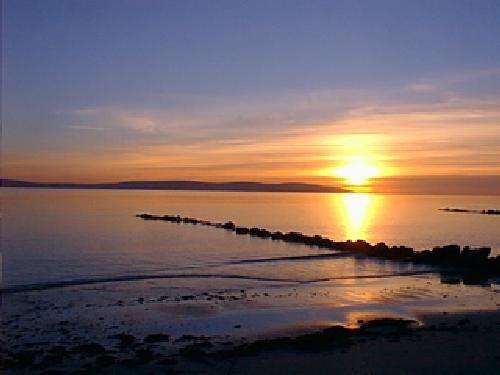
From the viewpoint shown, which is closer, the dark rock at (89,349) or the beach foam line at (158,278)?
the dark rock at (89,349)

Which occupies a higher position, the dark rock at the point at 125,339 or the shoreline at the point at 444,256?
the shoreline at the point at 444,256

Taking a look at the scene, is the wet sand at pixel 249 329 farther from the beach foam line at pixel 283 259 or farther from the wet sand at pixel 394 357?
the beach foam line at pixel 283 259

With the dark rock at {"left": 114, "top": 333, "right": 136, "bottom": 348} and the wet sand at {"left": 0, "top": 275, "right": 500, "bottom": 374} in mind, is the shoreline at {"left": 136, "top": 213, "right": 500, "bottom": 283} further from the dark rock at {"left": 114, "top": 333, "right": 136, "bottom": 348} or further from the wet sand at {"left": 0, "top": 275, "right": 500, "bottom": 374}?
the dark rock at {"left": 114, "top": 333, "right": 136, "bottom": 348}

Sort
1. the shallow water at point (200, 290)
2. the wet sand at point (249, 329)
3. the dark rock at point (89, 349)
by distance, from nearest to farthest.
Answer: the wet sand at point (249, 329)
the dark rock at point (89, 349)
the shallow water at point (200, 290)

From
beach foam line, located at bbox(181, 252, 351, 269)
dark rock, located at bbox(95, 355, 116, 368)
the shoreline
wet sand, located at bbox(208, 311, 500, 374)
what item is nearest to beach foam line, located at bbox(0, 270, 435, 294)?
the shoreline

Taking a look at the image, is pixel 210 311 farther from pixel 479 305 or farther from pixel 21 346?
pixel 479 305

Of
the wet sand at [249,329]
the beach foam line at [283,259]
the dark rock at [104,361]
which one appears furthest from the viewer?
the beach foam line at [283,259]

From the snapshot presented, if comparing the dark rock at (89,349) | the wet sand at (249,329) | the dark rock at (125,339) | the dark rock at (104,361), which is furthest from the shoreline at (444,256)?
the dark rock at (104,361)

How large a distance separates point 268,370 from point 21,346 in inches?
237

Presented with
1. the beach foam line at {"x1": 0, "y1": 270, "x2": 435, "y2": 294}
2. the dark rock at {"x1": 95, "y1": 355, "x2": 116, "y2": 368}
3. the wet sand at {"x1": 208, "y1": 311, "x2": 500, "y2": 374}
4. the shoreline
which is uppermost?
the shoreline

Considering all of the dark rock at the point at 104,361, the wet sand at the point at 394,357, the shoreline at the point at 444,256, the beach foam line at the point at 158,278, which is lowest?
the beach foam line at the point at 158,278

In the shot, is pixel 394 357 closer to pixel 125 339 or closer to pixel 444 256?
pixel 125 339

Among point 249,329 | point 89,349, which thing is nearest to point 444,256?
point 249,329

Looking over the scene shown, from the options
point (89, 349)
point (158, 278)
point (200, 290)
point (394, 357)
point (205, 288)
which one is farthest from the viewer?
point (158, 278)
